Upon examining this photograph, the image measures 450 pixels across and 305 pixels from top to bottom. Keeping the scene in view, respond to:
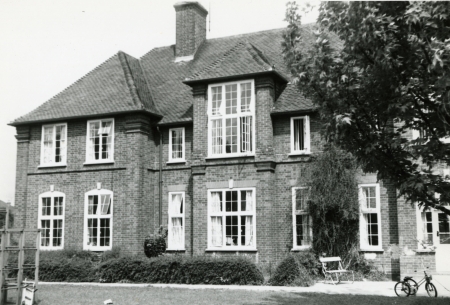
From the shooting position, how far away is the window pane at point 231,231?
2117cm

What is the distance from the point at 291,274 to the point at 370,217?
420 cm

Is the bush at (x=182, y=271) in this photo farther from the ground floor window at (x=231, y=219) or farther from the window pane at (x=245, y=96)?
the window pane at (x=245, y=96)

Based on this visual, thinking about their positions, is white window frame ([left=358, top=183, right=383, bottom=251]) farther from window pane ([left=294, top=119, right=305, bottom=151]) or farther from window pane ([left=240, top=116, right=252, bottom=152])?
window pane ([left=240, top=116, right=252, bottom=152])

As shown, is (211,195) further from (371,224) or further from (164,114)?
(371,224)

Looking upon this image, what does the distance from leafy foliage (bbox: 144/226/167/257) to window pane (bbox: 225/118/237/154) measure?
4.71 m

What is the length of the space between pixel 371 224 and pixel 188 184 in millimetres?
7862

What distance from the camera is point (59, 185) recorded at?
24625 mm

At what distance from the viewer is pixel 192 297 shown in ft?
49.2

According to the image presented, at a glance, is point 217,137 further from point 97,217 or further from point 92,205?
point 92,205

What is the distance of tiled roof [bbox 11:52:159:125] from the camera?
24016mm

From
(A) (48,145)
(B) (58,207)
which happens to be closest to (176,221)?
(B) (58,207)

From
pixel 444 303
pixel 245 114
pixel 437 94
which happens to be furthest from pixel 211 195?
pixel 437 94

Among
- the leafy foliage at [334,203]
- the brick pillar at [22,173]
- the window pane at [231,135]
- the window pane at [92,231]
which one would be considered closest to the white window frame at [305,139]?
the leafy foliage at [334,203]

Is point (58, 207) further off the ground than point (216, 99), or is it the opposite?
point (216, 99)
